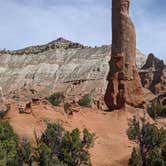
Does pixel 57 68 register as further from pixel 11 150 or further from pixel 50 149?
pixel 11 150

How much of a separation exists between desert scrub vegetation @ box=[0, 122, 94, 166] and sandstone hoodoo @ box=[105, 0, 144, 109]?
13.9 m

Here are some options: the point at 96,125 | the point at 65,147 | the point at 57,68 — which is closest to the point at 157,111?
the point at 96,125

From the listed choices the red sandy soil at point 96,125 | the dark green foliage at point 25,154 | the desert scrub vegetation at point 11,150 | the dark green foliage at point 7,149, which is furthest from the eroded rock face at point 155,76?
the dark green foliage at point 25,154

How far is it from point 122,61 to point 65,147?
19.0 m

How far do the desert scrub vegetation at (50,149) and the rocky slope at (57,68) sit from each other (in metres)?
72.6

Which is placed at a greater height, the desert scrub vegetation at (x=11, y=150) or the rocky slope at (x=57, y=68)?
the rocky slope at (x=57, y=68)

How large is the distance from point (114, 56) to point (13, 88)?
277 feet

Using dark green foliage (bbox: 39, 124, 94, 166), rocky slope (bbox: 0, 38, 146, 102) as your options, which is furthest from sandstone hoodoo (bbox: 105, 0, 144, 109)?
rocky slope (bbox: 0, 38, 146, 102)

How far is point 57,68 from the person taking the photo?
149000mm

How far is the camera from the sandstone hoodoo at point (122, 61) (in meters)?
59.1

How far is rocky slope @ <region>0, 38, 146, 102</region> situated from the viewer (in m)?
127

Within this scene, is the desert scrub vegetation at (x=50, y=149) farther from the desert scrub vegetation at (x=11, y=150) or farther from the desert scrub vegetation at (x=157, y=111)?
the desert scrub vegetation at (x=157, y=111)

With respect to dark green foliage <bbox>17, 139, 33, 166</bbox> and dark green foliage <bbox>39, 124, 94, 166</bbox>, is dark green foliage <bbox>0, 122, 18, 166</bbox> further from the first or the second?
dark green foliage <bbox>39, 124, 94, 166</bbox>

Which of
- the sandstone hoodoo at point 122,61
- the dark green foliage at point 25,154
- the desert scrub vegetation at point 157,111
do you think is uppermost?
the sandstone hoodoo at point 122,61
